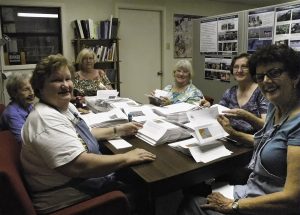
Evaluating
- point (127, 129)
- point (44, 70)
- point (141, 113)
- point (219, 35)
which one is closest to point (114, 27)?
point (219, 35)

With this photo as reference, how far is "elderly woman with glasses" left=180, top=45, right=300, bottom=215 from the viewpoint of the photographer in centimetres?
103

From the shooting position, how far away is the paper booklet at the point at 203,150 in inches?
54.6

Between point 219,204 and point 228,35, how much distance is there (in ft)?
8.76

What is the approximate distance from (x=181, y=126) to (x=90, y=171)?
2.41 feet

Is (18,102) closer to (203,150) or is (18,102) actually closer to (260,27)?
(203,150)

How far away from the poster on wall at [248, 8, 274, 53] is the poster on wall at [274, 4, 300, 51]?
0.23ft

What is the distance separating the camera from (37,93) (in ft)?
4.58

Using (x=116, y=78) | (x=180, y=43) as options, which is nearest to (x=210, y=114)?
(x=116, y=78)

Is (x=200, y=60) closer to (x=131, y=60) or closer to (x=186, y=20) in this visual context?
(x=131, y=60)

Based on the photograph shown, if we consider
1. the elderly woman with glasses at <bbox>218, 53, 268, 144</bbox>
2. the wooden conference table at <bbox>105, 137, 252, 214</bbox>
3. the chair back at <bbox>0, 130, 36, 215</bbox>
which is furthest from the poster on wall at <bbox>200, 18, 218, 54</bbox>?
the chair back at <bbox>0, 130, 36, 215</bbox>

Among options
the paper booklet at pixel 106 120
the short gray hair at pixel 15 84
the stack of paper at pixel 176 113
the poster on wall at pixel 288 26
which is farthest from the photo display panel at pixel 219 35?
the short gray hair at pixel 15 84

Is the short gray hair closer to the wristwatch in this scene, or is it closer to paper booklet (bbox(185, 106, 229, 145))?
paper booklet (bbox(185, 106, 229, 145))

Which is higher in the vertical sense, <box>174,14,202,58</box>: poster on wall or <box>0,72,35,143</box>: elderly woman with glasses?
<box>174,14,202,58</box>: poster on wall

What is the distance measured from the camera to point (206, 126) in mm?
1467
